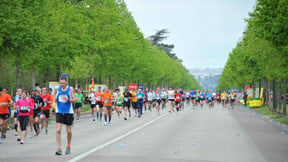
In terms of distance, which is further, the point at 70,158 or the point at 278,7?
the point at 278,7

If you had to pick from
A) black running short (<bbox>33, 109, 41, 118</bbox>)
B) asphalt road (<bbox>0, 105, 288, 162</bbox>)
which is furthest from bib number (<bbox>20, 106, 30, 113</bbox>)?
black running short (<bbox>33, 109, 41, 118</bbox>)

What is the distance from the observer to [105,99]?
84.9 ft

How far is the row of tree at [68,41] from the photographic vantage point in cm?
2688

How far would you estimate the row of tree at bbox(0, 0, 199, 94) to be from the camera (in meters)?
26.9

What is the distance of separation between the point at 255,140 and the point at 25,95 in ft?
24.7

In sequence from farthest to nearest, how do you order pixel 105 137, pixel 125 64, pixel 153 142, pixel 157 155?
1. pixel 125 64
2. pixel 105 137
3. pixel 153 142
4. pixel 157 155

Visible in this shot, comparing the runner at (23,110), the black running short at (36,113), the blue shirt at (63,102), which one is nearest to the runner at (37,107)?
the black running short at (36,113)

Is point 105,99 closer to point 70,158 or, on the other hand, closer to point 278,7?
point 278,7

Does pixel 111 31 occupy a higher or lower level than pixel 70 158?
higher

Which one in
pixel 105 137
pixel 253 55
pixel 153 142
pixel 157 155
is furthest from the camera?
pixel 253 55

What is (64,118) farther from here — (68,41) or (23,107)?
(68,41)

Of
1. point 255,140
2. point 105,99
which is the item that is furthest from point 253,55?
point 255,140

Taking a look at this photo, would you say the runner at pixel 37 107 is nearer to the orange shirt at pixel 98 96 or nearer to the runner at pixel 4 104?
the runner at pixel 4 104

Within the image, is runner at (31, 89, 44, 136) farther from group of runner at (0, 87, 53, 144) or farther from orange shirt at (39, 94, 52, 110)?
orange shirt at (39, 94, 52, 110)
